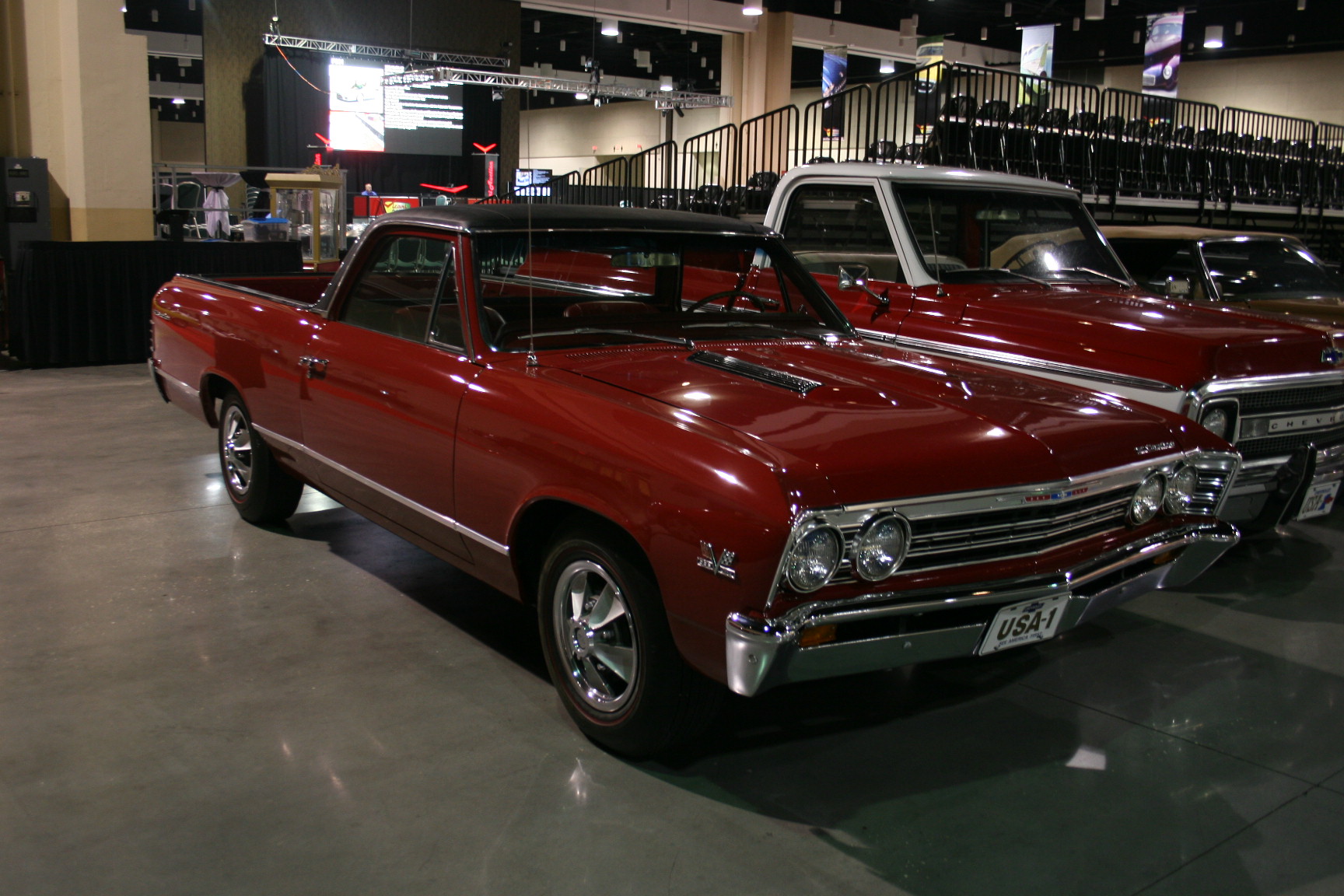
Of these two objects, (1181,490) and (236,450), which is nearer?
(1181,490)

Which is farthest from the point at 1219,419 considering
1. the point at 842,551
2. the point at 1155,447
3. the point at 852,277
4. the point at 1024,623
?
the point at 842,551


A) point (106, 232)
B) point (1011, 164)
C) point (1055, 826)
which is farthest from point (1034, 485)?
point (106, 232)

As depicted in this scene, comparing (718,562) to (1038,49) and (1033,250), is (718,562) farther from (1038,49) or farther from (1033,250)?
(1038,49)

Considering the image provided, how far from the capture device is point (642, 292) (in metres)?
4.14

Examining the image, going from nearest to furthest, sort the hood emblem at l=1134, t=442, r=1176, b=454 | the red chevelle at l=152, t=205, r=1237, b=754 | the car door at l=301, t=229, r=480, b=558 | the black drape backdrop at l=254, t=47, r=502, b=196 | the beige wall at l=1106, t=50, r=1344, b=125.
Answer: the red chevelle at l=152, t=205, r=1237, b=754 < the hood emblem at l=1134, t=442, r=1176, b=454 < the car door at l=301, t=229, r=480, b=558 < the black drape backdrop at l=254, t=47, r=502, b=196 < the beige wall at l=1106, t=50, r=1344, b=125

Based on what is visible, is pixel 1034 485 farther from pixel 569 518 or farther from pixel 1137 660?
pixel 1137 660

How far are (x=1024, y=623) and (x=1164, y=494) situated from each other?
77cm

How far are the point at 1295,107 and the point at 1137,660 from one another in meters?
25.2

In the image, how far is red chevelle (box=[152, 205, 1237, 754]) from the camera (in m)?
2.56

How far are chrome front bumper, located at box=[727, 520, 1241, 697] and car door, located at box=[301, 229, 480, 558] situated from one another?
131cm

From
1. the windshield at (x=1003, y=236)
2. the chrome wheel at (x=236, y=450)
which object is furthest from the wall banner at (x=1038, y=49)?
the chrome wheel at (x=236, y=450)

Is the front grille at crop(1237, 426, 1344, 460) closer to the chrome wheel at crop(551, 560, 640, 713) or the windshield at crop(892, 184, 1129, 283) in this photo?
the windshield at crop(892, 184, 1129, 283)

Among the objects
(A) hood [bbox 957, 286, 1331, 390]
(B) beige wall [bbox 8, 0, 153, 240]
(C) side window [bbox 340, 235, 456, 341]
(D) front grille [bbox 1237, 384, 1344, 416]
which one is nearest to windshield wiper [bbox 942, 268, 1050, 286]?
(A) hood [bbox 957, 286, 1331, 390]

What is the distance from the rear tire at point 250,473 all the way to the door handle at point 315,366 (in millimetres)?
718
